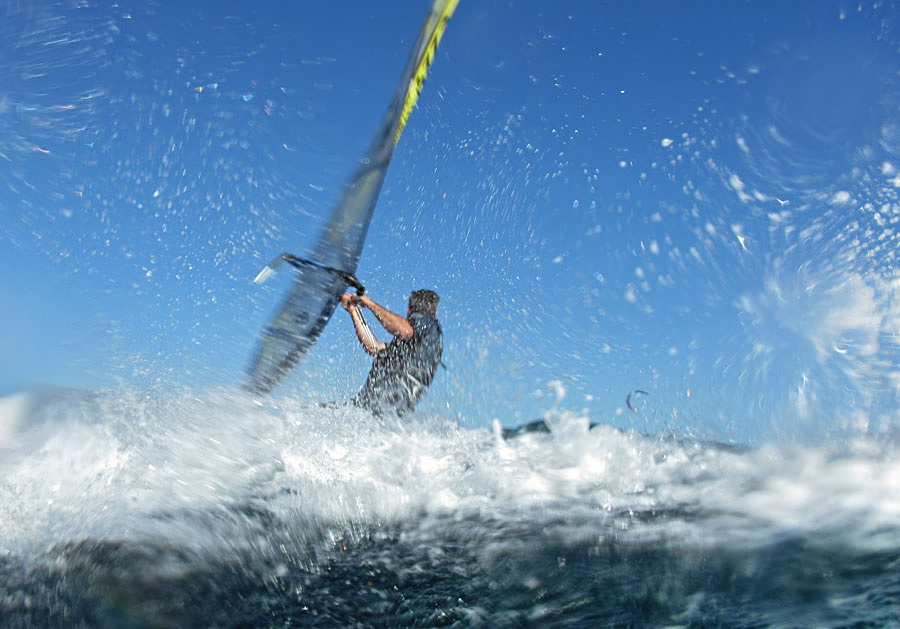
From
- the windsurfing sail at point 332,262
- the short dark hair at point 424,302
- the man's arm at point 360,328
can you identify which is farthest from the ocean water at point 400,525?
the windsurfing sail at point 332,262

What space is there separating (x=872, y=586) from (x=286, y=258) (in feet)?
18.9

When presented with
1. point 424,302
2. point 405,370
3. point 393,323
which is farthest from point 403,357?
point 424,302

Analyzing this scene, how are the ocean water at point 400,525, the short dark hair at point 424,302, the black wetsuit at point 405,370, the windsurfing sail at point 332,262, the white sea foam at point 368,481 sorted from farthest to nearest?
the windsurfing sail at point 332,262
the short dark hair at point 424,302
the black wetsuit at point 405,370
the white sea foam at point 368,481
the ocean water at point 400,525

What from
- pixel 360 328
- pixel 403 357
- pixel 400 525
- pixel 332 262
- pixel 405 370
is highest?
pixel 332 262

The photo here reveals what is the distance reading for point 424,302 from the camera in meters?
6.07

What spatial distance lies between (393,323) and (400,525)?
7.34ft

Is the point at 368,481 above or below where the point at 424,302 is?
below

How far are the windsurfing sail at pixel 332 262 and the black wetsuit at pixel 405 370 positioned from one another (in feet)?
3.54

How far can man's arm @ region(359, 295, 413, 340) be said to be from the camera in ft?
19.2

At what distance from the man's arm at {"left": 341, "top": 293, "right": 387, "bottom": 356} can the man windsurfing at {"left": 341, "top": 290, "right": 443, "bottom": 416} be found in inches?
0.4

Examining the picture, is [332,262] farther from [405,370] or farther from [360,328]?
[405,370]

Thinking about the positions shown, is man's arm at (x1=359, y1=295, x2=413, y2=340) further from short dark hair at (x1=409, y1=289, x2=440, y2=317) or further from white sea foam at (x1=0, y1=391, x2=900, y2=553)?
white sea foam at (x1=0, y1=391, x2=900, y2=553)

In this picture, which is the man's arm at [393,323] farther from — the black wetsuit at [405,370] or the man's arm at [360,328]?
the man's arm at [360,328]

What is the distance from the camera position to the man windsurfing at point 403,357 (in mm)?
5789
